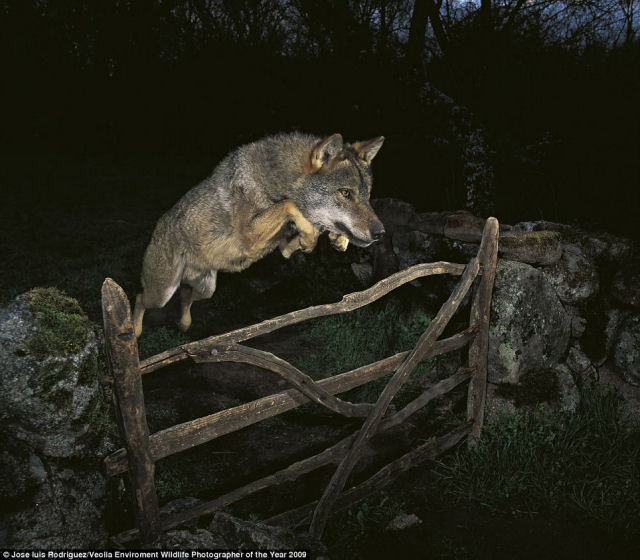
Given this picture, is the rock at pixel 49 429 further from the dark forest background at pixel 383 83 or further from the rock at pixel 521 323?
the dark forest background at pixel 383 83

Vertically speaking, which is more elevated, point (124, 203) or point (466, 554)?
point (124, 203)

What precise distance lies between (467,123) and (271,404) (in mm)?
5804

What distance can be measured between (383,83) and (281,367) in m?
6.49

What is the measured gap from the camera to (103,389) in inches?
92.5

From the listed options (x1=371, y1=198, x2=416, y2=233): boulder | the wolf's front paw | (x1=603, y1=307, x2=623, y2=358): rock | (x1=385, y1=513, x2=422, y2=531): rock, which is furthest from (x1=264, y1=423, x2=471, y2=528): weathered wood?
(x1=371, y1=198, x2=416, y2=233): boulder

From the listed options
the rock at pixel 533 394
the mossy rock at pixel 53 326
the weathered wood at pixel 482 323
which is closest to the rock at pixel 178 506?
the mossy rock at pixel 53 326

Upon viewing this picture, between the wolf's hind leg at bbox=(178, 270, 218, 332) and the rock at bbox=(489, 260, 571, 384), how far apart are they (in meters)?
2.75

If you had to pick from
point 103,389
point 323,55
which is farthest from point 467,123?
point 103,389

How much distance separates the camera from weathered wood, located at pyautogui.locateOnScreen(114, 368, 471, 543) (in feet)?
8.88

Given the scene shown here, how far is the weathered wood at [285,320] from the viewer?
2.36 meters

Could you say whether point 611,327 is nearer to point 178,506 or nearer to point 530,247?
point 530,247

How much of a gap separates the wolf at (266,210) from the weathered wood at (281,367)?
1085mm

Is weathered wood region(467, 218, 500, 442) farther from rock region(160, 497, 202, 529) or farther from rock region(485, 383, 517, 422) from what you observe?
rock region(160, 497, 202, 529)

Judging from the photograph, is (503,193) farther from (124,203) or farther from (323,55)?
(124,203)
